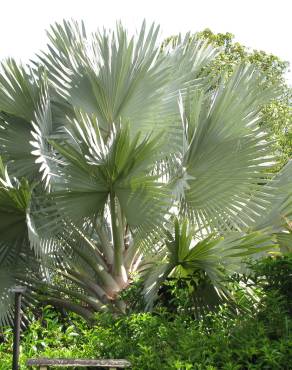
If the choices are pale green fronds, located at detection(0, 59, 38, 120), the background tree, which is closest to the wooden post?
pale green fronds, located at detection(0, 59, 38, 120)

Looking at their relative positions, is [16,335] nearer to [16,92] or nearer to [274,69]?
[16,92]

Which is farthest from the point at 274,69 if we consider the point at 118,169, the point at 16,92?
the point at 118,169

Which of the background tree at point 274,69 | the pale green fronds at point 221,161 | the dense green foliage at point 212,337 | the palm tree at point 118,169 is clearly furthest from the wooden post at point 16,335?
the background tree at point 274,69

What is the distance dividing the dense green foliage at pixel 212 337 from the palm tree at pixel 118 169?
83 cm

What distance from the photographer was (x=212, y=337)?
505 cm

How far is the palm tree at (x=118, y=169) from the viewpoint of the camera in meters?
6.88

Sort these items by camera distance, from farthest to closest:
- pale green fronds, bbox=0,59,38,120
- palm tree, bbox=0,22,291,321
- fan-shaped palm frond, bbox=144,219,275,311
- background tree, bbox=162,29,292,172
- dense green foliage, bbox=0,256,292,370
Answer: background tree, bbox=162,29,292,172
pale green fronds, bbox=0,59,38,120
palm tree, bbox=0,22,291,321
fan-shaped palm frond, bbox=144,219,275,311
dense green foliage, bbox=0,256,292,370

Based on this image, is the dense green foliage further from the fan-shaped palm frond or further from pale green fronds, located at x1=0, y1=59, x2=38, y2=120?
pale green fronds, located at x1=0, y1=59, x2=38, y2=120

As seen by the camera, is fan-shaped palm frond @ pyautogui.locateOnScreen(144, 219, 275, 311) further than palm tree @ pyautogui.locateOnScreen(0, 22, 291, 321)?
No

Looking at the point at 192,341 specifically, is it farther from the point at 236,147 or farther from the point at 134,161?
the point at 236,147

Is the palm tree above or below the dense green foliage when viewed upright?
above

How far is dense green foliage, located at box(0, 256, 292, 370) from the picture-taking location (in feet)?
15.3

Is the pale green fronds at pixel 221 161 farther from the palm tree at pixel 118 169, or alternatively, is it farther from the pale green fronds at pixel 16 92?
the pale green fronds at pixel 16 92

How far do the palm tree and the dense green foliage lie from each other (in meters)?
0.83
